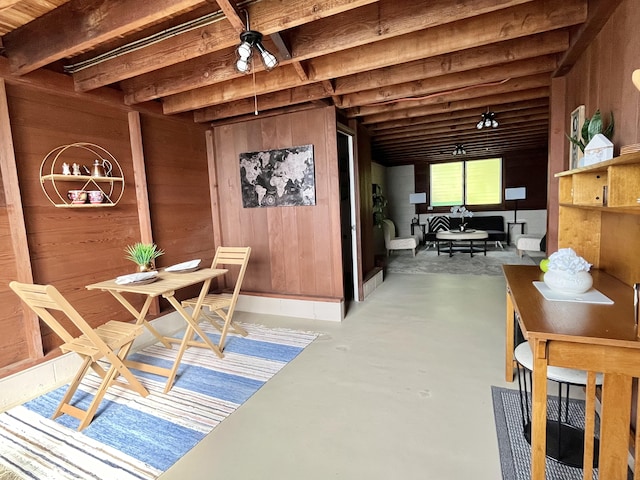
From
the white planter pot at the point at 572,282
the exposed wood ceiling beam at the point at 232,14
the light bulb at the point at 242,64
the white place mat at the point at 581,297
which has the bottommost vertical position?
the white place mat at the point at 581,297

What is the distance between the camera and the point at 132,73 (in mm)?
2465

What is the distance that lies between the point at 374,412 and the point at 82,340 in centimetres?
191

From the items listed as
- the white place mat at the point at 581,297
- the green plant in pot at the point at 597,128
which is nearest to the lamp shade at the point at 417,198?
the green plant in pot at the point at 597,128

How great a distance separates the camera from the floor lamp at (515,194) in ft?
27.5

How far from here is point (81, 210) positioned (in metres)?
2.75

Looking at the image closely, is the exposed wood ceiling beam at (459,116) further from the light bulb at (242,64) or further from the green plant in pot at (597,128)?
the light bulb at (242,64)

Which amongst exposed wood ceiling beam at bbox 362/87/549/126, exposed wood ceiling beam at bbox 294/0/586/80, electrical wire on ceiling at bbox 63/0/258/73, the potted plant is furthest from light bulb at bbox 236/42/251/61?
the potted plant

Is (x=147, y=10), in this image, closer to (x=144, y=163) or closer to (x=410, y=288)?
(x=144, y=163)

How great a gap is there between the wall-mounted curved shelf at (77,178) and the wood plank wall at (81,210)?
0.03 meters

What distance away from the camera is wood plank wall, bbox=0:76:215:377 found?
2381 millimetres

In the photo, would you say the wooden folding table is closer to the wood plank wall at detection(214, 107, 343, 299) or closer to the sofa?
the wood plank wall at detection(214, 107, 343, 299)

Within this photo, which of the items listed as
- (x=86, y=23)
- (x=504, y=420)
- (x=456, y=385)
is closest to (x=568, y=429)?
(x=504, y=420)

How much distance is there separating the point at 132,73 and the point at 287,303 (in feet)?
8.66

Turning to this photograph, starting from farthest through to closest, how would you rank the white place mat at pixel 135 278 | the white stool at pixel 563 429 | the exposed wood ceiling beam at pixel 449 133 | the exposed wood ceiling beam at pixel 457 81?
1. the exposed wood ceiling beam at pixel 449 133
2. the exposed wood ceiling beam at pixel 457 81
3. the white place mat at pixel 135 278
4. the white stool at pixel 563 429
